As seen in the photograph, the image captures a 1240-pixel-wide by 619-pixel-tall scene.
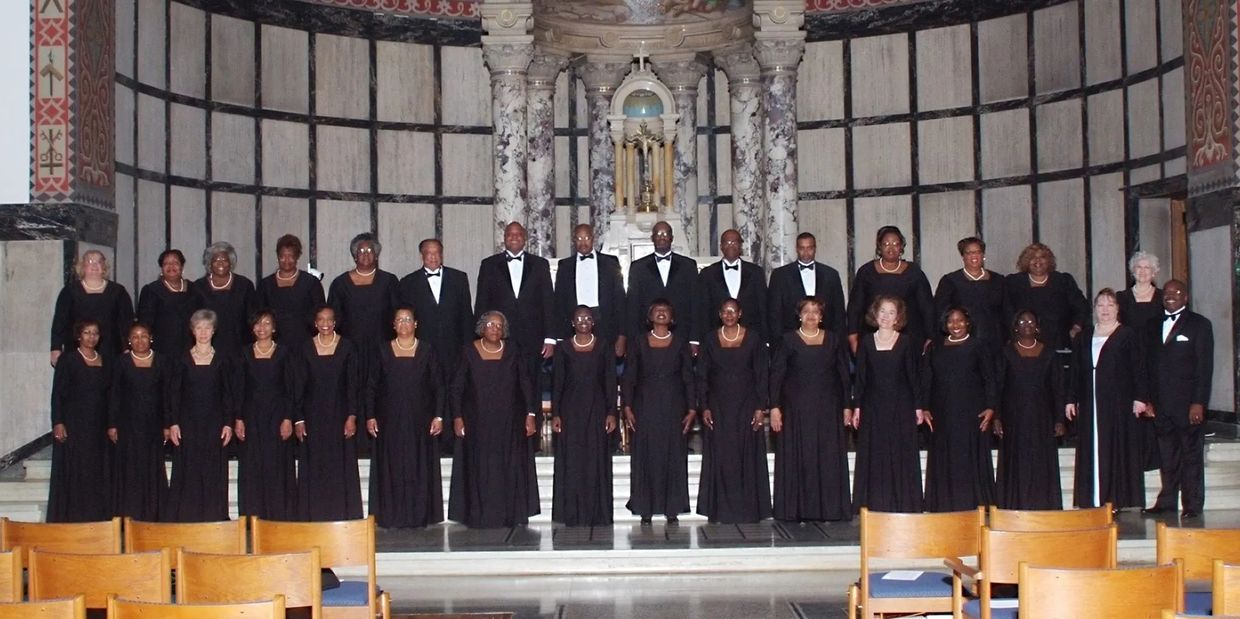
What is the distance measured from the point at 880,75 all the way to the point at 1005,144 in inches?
60.5

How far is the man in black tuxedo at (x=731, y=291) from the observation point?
939 centimetres

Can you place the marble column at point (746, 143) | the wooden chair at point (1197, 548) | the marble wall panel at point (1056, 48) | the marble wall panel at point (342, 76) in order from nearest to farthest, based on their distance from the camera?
the wooden chair at point (1197, 548) < the marble wall panel at point (1056, 48) < the marble column at point (746, 143) < the marble wall panel at point (342, 76)

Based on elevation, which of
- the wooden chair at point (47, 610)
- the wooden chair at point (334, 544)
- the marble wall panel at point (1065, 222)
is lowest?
the wooden chair at point (334, 544)

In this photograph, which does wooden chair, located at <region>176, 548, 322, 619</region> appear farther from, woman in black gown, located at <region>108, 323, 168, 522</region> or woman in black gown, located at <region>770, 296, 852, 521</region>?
woman in black gown, located at <region>770, 296, 852, 521</region>

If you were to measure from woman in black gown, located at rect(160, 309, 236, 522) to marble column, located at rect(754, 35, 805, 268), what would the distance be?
608cm

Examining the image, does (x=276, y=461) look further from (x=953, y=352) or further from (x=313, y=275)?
(x=953, y=352)

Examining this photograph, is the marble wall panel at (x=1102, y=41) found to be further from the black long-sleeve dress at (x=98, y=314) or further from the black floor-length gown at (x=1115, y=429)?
the black long-sleeve dress at (x=98, y=314)

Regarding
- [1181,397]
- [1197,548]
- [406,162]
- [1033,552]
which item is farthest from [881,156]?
[1197,548]

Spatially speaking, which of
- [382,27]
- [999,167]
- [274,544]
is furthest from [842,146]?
[274,544]

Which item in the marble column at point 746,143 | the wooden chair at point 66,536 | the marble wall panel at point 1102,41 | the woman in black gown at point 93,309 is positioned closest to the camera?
the wooden chair at point 66,536

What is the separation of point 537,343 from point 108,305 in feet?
9.50

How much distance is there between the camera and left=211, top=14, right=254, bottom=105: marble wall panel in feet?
41.1

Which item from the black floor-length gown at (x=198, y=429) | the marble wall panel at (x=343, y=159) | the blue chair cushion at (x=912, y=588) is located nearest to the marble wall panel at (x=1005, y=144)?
the marble wall panel at (x=343, y=159)

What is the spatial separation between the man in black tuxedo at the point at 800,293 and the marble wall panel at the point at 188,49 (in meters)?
6.07
